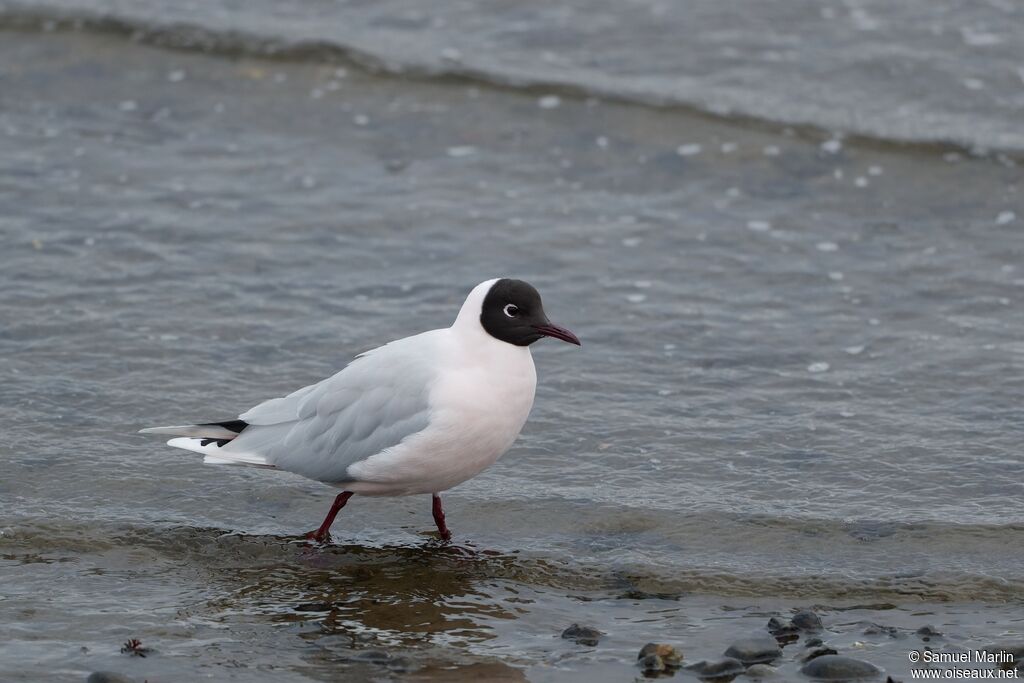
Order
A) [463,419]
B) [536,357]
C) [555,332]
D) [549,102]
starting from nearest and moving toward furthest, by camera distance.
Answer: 1. [463,419]
2. [555,332]
3. [536,357]
4. [549,102]

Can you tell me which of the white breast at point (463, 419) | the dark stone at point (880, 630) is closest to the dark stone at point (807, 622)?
the dark stone at point (880, 630)

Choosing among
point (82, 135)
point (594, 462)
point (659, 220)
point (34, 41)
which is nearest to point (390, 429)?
point (594, 462)

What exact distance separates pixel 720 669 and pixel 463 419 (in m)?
1.51

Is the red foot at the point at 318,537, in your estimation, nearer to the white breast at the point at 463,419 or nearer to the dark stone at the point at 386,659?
the white breast at the point at 463,419

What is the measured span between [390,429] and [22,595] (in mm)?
1594

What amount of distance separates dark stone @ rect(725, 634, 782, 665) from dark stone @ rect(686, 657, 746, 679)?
0.06 meters

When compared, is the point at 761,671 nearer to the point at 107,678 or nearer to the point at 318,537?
the point at 318,537

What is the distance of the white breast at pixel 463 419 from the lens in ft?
19.8

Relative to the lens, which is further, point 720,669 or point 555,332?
point 555,332

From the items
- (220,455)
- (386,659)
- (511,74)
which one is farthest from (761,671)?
(511,74)

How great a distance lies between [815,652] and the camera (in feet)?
17.4

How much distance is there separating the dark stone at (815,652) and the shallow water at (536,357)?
0.14 m

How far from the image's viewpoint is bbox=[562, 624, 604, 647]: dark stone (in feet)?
18.0

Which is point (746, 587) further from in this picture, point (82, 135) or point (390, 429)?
point (82, 135)
